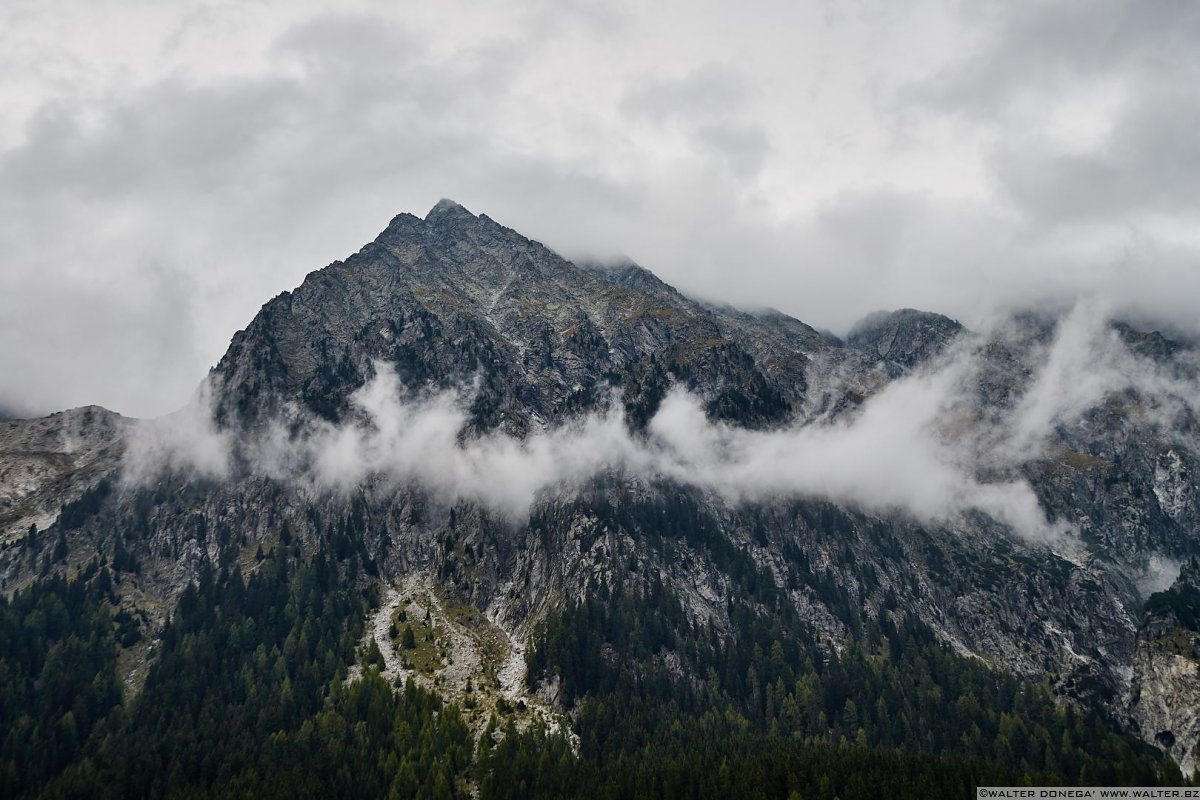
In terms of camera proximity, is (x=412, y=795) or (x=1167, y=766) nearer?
(x=412, y=795)

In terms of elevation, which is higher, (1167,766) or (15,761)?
(1167,766)

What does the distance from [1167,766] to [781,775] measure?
339 feet

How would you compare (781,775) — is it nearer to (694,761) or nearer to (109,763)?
(694,761)

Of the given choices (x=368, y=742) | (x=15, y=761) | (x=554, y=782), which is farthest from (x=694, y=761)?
(x=15, y=761)

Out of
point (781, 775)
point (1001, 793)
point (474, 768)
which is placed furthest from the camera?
point (474, 768)

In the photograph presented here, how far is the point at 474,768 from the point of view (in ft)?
627

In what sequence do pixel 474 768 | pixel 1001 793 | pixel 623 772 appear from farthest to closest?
pixel 474 768 < pixel 623 772 < pixel 1001 793

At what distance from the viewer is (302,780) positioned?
175000 millimetres

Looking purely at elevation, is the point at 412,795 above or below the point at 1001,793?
below

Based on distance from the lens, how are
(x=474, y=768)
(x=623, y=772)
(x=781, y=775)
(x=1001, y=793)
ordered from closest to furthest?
(x=1001, y=793)
(x=781, y=775)
(x=623, y=772)
(x=474, y=768)

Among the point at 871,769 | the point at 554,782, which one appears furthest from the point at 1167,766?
the point at 554,782

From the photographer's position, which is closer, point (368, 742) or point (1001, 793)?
point (1001, 793)

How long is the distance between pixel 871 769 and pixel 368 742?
419ft

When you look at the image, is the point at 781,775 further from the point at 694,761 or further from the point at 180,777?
the point at 180,777
